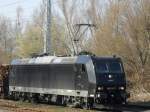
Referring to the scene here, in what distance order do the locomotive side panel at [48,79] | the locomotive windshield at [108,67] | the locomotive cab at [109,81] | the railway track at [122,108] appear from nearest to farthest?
the railway track at [122,108] → the locomotive cab at [109,81] → the locomotive windshield at [108,67] → the locomotive side panel at [48,79]

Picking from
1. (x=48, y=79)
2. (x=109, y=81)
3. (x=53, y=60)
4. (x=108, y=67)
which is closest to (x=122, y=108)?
(x=109, y=81)

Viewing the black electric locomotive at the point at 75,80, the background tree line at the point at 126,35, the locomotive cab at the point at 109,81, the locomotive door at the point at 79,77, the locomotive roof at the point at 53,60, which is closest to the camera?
the locomotive cab at the point at 109,81

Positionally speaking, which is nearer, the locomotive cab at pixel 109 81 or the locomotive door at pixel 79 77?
the locomotive cab at pixel 109 81

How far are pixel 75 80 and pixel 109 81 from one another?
2.32 m

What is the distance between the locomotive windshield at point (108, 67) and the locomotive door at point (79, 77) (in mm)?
896

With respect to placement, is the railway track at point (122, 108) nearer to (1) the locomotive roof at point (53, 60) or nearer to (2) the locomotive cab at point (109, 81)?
(2) the locomotive cab at point (109, 81)

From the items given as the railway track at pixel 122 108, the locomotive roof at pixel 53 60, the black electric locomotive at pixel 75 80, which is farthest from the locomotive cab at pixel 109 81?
the locomotive roof at pixel 53 60

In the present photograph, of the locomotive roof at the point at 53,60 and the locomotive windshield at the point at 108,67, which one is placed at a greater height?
the locomotive roof at the point at 53,60

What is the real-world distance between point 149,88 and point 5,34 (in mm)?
62710

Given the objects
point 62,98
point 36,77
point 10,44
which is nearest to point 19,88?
point 36,77

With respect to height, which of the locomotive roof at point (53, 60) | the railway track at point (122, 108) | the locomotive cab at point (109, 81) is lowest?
the railway track at point (122, 108)

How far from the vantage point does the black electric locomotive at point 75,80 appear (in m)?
26.5

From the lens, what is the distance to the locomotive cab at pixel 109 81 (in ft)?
86.2

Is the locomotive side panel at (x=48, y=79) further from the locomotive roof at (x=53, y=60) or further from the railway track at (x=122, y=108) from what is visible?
the railway track at (x=122, y=108)
